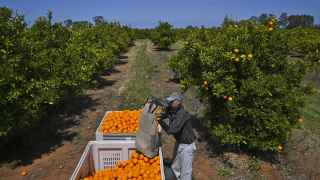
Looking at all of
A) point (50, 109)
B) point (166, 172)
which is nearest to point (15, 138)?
point (50, 109)

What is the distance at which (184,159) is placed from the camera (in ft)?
21.4

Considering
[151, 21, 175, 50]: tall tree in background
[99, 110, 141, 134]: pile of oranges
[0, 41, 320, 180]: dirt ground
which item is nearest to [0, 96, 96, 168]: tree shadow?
[0, 41, 320, 180]: dirt ground

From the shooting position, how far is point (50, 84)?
884cm

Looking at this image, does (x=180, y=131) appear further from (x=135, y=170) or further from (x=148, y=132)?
(x=135, y=170)

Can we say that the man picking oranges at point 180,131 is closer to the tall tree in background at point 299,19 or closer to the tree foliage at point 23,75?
the tree foliage at point 23,75

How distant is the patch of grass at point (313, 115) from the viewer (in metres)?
11.6

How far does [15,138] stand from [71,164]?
2.43m

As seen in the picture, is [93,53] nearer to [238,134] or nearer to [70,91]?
[70,91]

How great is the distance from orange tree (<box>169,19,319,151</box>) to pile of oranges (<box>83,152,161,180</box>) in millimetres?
2666

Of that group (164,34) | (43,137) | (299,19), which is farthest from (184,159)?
(299,19)

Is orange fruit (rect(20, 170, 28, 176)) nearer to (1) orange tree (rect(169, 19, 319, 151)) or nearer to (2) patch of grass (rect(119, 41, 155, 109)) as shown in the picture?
(1) orange tree (rect(169, 19, 319, 151))

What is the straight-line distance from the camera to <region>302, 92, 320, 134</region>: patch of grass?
38.0 feet

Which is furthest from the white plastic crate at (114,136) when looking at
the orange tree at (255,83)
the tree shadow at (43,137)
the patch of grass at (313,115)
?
the patch of grass at (313,115)

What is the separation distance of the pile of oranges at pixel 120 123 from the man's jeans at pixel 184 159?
1.42 m
